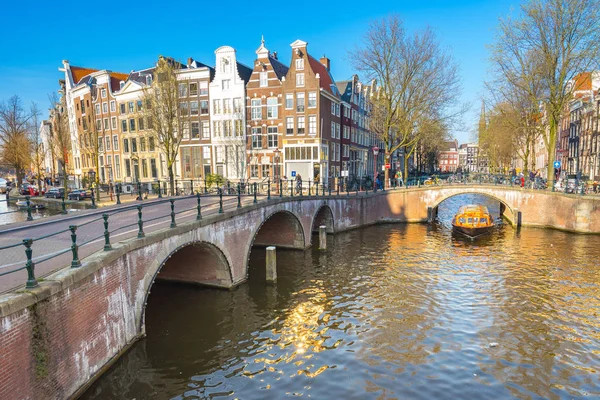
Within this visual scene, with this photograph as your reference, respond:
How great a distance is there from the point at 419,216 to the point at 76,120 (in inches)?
1998

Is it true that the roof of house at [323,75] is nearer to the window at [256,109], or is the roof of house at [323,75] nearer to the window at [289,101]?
the window at [289,101]

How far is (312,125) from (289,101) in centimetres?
358

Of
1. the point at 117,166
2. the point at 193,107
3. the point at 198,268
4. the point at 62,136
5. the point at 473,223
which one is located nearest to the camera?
the point at 198,268

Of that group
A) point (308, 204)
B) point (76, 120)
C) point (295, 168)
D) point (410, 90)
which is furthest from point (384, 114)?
point (76, 120)

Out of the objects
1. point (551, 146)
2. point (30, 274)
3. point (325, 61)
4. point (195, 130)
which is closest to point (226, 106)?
point (195, 130)

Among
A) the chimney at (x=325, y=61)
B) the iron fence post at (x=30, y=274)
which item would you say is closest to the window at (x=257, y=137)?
the chimney at (x=325, y=61)

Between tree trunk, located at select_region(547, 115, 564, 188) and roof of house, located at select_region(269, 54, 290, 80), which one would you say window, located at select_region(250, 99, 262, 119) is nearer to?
roof of house, located at select_region(269, 54, 290, 80)

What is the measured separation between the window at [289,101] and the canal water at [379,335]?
2217cm

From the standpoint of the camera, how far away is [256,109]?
132 ft

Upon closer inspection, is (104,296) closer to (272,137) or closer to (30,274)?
(30,274)

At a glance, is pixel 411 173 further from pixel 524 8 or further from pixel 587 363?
pixel 587 363

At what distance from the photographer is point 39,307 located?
7305 millimetres

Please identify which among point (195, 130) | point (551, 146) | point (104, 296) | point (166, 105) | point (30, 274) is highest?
point (166, 105)

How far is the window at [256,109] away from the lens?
131ft
